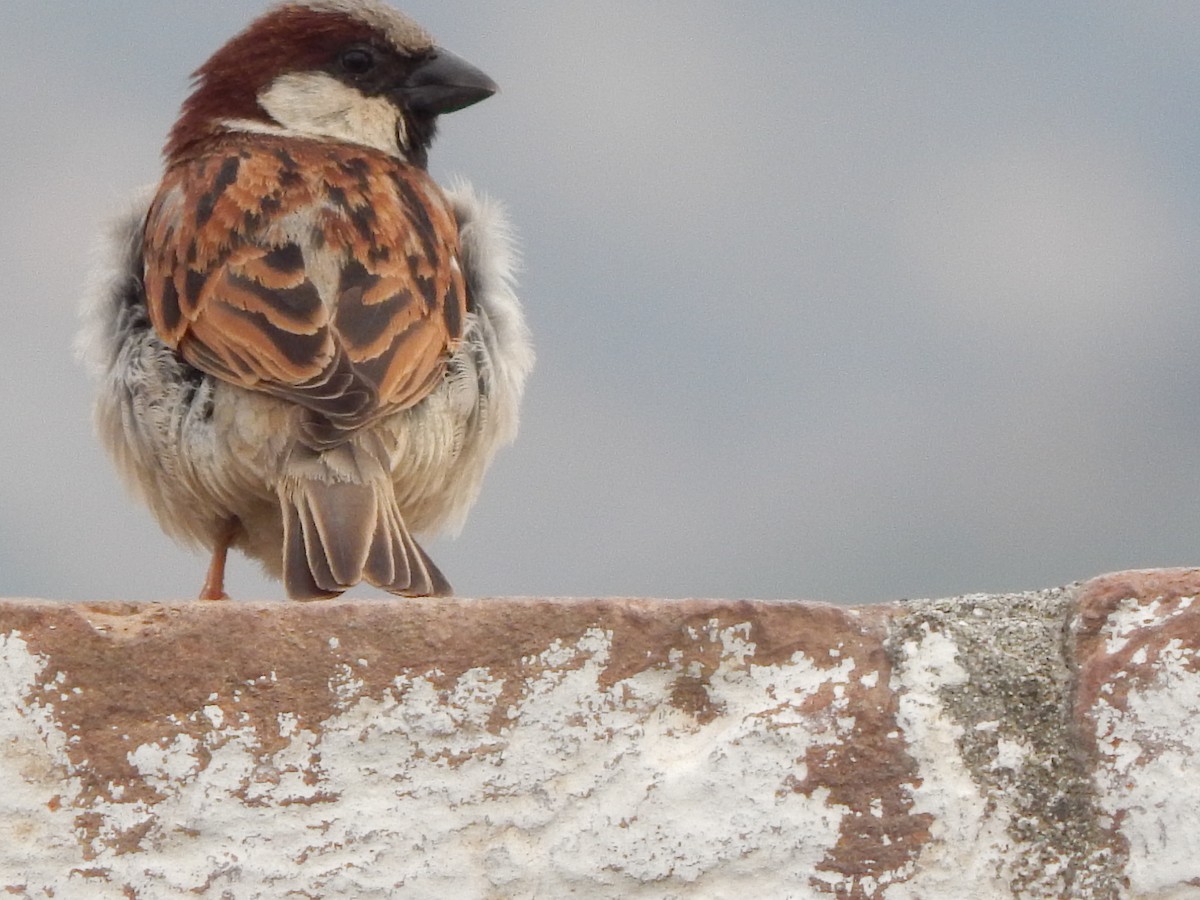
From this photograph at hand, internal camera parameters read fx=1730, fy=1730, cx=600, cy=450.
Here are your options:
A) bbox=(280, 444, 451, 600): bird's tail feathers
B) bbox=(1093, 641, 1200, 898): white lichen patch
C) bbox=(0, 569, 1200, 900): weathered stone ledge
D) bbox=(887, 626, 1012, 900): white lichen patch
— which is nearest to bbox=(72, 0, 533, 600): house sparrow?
bbox=(280, 444, 451, 600): bird's tail feathers

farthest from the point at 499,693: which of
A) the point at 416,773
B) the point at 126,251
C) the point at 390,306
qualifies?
the point at 126,251

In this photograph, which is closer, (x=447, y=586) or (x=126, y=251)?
(x=447, y=586)

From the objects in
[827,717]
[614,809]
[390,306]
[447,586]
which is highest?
[390,306]

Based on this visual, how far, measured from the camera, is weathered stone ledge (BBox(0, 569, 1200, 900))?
1.92m

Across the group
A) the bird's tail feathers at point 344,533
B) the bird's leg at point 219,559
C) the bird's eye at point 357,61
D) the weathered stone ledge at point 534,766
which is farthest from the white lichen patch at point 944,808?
the bird's eye at point 357,61

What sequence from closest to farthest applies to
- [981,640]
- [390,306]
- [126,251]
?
[981,640] < [390,306] < [126,251]

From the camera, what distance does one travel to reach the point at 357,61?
5.08 m

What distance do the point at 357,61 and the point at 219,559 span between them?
165 cm

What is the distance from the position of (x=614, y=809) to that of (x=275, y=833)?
1.24 ft

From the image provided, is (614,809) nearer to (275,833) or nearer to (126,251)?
(275,833)

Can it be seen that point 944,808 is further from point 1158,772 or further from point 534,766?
point 534,766

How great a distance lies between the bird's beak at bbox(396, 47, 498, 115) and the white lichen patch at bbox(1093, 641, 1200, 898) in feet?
11.4

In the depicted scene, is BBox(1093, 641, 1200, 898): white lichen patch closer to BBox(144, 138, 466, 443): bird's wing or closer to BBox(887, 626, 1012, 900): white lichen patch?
BBox(887, 626, 1012, 900): white lichen patch

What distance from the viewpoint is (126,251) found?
4.44 meters
